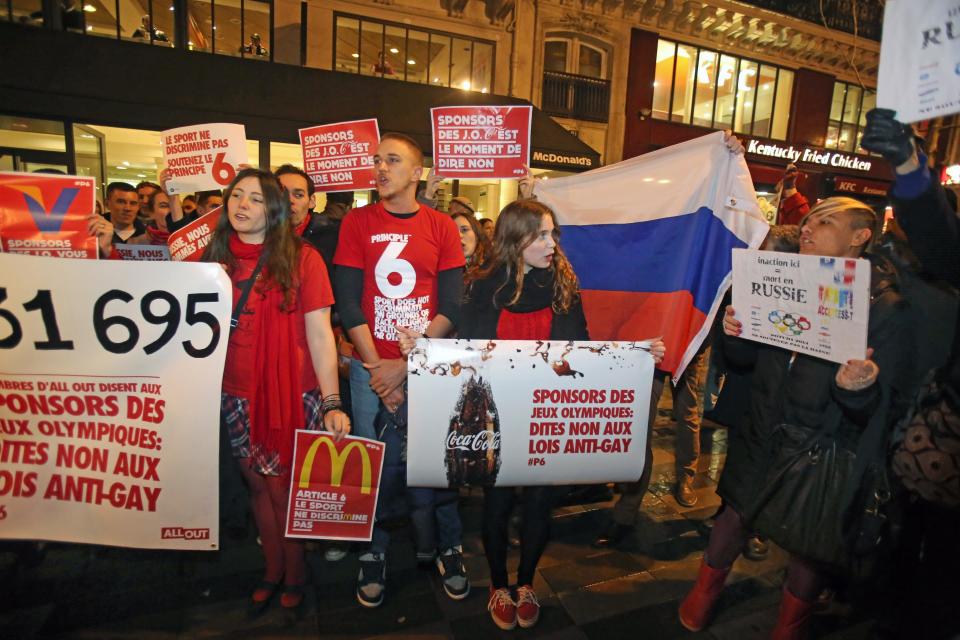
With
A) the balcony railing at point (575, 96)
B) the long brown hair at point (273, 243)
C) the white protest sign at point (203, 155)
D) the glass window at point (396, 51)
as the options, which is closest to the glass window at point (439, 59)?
the glass window at point (396, 51)

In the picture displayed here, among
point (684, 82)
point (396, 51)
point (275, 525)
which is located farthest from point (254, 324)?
point (684, 82)

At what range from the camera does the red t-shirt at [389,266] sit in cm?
271

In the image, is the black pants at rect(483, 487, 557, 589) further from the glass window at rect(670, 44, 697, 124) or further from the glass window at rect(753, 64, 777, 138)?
the glass window at rect(753, 64, 777, 138)

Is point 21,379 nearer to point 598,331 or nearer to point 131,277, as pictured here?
point 131,277

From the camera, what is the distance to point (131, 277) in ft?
7.38

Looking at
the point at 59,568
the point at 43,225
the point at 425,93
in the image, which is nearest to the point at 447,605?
the point at 59,568

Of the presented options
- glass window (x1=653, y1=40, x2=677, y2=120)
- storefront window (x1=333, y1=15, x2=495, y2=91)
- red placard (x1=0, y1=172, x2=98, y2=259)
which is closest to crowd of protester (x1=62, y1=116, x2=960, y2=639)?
red placard (x1=0, y1=172, x2=98, y2=259)

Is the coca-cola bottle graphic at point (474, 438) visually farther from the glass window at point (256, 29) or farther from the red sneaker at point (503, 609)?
the glass window at point (256, 29)

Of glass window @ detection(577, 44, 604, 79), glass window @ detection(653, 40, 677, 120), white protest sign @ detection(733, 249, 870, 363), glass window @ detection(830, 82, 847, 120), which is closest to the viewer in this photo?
white protest sign @ detection(733, 249, 870, 363)

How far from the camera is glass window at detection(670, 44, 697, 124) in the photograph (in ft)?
50.9

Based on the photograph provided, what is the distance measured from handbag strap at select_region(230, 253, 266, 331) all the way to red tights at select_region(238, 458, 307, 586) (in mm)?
681

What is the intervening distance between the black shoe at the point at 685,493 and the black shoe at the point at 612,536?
26.2 inches

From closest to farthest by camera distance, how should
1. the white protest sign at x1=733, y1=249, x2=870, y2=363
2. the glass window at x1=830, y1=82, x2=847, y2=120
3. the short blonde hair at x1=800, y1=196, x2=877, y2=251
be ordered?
1. the white protest sign at x1=733, y1=249, x2=870, y2=363
2. the short blonde hair at x1=800, y1=196, x2=877, y2=251
3. the glass window at x1=830, y1=82, x2=847, y2=120

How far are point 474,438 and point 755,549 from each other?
2.23 metres
